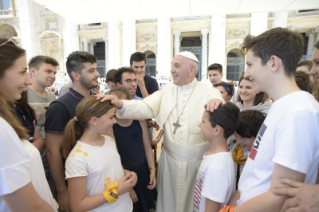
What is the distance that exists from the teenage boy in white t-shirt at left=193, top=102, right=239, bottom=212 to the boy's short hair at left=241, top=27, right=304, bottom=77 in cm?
64

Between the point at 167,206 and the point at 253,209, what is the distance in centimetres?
145

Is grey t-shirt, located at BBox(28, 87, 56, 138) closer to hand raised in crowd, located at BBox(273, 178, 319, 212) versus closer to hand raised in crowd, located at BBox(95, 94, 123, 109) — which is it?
hand raised in crowd, located at BBox(95, 94, 123, 109)

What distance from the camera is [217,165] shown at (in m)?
1.41

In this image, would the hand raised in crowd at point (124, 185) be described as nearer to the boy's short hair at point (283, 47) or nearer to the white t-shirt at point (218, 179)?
the white t-shirt at point (218, 179)

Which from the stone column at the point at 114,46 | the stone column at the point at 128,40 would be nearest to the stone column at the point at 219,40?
the stone column at the point at 128,40

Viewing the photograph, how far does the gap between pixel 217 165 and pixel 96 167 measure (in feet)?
3.07

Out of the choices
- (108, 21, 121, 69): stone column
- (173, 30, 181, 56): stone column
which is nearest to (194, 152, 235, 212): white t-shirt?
(173, 30, 181, 56): stone column

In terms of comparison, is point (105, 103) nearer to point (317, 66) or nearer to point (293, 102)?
point (293, 102)

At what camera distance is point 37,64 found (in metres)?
2.84

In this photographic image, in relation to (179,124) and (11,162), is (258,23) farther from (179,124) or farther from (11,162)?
(11,162)

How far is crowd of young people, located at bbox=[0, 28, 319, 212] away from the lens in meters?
0.83

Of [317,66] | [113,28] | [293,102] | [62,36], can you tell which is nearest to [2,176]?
[293,102]

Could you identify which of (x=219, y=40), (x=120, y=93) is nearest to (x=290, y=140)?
(x=120, y=93)

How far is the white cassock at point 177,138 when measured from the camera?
6.81ft
